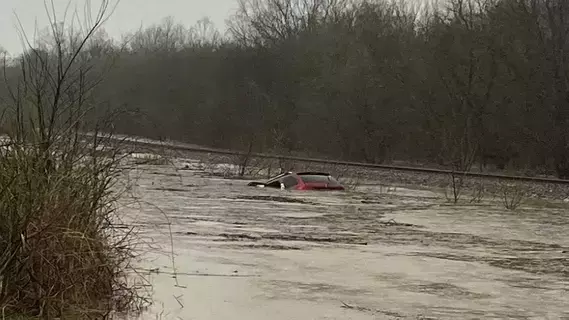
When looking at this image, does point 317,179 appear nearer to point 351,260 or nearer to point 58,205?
point 351,260

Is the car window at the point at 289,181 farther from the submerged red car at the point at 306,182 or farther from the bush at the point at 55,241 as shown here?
the bush at the point at 55,241

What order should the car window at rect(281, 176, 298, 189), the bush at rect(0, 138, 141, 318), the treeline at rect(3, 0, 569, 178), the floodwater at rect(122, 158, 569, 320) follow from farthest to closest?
the treeline at rect(3, 0, 569, 178) < the car window at rect(281, 176, 298, 189) < the floodwater at rect(122, 158, 569, 320) < the bush at rect(0, 138, 141, 318)

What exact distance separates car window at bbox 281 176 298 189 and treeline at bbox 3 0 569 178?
5.83 metres

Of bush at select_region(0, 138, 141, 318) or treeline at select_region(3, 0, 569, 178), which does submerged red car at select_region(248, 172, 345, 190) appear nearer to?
treeline at select_region(3, 0, 569, 178)

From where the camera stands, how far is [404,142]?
192 ft

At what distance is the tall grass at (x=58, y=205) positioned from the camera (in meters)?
9.33

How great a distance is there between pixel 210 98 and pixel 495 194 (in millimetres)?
60751

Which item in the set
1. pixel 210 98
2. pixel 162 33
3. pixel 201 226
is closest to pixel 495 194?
pixel 201 226

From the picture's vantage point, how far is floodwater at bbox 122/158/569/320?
464 inches

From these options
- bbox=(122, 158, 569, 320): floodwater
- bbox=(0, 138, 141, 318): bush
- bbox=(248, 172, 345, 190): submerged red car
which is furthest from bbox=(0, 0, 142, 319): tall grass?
bbox=(248, 172, 345, 190): submerged red car

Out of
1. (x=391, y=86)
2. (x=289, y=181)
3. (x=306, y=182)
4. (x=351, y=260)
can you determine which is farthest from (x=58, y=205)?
(x=391, y=86)

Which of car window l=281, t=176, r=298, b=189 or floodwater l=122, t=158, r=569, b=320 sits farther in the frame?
car window l=281, t=176, r=298, b=189

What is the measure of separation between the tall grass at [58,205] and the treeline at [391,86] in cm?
2264

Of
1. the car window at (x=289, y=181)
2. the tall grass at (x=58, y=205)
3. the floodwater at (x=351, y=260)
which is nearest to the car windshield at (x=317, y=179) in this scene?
the car window at (x=289, y=181)
